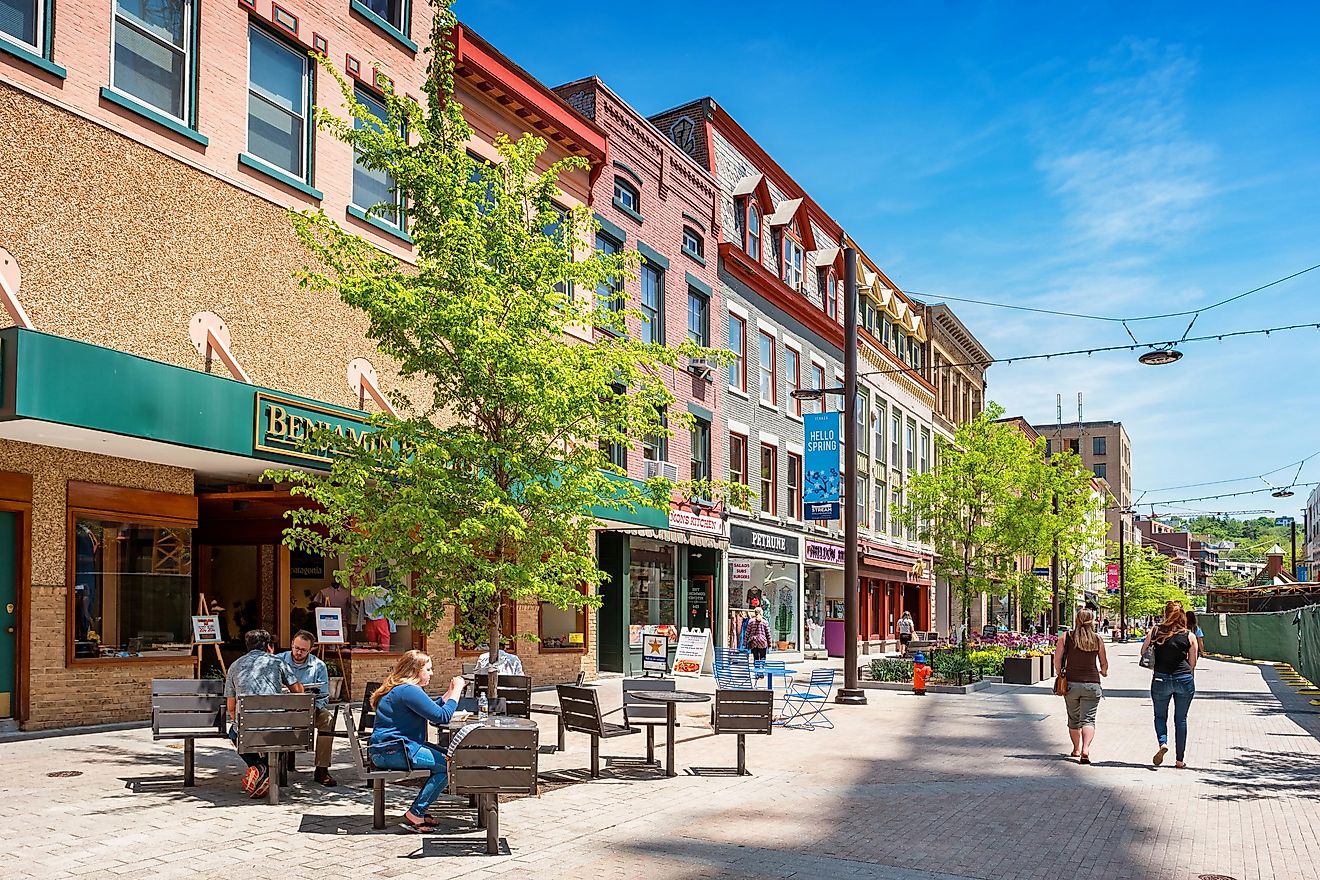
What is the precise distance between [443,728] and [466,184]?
5.73 meters

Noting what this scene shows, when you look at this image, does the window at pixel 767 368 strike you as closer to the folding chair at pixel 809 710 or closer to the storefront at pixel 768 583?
the storefront at pixel 768 583

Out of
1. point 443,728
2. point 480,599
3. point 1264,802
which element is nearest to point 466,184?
point 480,599

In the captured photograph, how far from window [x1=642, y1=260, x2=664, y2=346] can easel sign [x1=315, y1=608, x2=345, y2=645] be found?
14118mm

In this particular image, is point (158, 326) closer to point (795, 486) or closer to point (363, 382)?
point (363, 382)

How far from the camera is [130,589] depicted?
49.5ft

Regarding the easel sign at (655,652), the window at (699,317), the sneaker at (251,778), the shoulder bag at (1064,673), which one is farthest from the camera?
the window at (699,317)

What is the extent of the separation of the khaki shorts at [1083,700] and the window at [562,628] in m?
11.4

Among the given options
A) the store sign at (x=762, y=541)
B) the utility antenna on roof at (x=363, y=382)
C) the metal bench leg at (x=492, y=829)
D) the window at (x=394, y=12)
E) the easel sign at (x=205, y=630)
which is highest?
the window at (x=394, y=12)

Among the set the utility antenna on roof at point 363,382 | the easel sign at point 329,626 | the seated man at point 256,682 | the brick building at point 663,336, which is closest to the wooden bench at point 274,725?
the seated man at point 256,682

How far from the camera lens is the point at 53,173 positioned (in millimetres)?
13391

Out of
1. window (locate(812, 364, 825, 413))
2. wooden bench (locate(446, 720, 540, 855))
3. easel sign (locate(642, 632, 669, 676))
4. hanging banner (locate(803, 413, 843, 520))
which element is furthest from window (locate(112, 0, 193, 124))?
window (locate(812, 364, 825, 413))

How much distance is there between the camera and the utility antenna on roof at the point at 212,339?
15.1 meters

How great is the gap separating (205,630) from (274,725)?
643 cm

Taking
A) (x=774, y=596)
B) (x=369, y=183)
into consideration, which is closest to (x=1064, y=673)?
(x=369, y=183)
